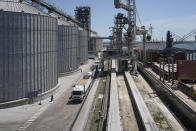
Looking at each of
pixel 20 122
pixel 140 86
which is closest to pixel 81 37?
pixel 140 86

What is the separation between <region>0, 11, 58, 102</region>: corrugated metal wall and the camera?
95.3 feet

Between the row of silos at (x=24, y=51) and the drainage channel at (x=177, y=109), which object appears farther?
the row of silos at (x=24, y=51)

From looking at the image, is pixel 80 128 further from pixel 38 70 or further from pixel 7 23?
pixel 7 23

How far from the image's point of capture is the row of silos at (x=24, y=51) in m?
29.1

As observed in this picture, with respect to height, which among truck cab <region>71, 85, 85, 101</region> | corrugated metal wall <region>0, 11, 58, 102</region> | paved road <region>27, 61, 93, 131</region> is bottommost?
paved road <region>27, 61, 93, 131</region>

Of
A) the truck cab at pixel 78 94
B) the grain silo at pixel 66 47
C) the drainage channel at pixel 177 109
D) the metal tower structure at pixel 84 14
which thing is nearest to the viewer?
the drainage channel at pixel 177 109

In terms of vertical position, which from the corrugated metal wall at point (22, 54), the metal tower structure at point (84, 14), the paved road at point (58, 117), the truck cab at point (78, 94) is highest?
the metal tower structure at point (84, 14)

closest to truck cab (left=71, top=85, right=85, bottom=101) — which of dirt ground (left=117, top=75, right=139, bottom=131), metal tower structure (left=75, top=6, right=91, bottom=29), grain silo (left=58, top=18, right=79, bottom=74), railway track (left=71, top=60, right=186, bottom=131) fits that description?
railway track (left=71, top=60, right=186, bottom=131)

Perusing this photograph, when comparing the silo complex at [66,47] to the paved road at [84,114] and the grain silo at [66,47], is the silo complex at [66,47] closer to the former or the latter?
the grain silo at [66,47]

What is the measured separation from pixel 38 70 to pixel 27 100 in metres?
4.69

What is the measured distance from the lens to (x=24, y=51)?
3066cm

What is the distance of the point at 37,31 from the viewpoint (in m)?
32.4

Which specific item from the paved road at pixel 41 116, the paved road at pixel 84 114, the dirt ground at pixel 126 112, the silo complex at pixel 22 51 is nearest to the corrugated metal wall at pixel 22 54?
the silo complex at pixel 22 51

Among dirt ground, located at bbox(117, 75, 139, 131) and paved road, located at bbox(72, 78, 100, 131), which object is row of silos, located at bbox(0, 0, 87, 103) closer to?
paved road, located at bbox(72, 78, 100, 131)
